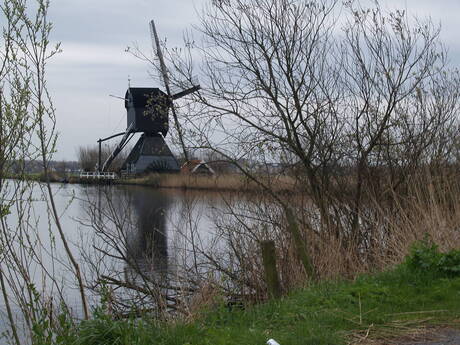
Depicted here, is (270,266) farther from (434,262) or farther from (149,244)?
(149,244)

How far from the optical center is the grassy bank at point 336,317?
493cm

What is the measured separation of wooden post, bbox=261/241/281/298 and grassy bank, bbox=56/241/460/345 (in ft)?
2.27

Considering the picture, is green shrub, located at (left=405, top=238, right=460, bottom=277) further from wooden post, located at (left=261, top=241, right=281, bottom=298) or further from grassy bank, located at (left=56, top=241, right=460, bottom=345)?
wooden post, located at (left=261, top=241, right=281, bottom=298)

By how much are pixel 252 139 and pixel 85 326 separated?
584 centimetres

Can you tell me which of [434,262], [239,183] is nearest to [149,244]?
[239,183]

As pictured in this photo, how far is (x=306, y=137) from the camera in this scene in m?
10.6

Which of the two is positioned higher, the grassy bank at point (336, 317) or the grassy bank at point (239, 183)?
the grassy bank at point (239, 183)

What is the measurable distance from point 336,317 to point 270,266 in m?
2.06

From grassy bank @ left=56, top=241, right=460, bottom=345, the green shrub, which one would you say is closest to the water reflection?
grassy bank @ left=56, top=241, right=460, bottom=345

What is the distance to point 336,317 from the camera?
5.41 meters

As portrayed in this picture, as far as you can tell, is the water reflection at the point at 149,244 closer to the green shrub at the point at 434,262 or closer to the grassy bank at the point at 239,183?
the grassy bank at the point at 239,183

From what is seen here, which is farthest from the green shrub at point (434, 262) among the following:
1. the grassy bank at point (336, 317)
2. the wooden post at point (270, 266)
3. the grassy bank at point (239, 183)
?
the grassy bank at point (239, 183)

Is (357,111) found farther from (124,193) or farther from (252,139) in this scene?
(124,193)

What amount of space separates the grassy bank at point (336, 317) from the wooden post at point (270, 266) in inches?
27.2
